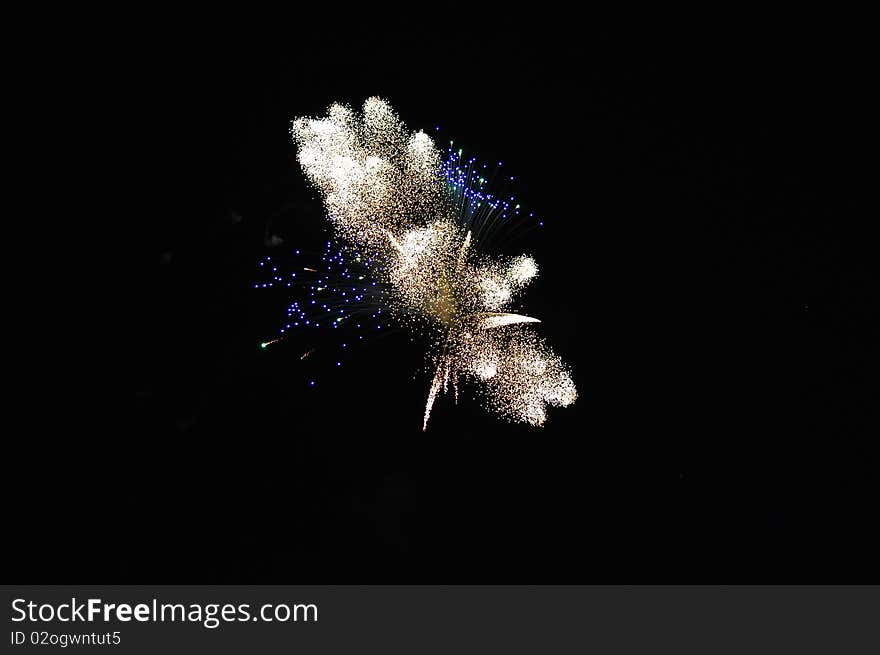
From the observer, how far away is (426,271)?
3.30 m

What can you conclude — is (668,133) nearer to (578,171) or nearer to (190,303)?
(578,171)

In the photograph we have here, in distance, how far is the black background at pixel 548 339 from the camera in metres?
3.34

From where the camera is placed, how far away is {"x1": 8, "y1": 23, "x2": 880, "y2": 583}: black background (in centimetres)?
334

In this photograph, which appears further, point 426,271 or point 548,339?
point 548,339

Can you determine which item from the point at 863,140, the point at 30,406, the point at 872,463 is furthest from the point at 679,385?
the point at 30,406

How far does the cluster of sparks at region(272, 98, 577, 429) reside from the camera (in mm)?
3311

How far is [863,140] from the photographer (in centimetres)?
364

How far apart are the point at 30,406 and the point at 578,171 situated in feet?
12.7

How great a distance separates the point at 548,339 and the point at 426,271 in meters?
0.90

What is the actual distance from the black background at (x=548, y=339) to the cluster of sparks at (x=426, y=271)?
198 millimetres

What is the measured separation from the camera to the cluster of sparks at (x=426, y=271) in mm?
3311

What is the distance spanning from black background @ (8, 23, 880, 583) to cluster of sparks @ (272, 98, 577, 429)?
20 cm

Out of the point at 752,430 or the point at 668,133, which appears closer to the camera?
the point at 752,430

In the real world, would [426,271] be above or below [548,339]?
above
